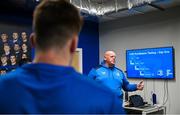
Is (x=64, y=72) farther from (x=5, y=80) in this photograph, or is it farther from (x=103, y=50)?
(x=103, y=50)

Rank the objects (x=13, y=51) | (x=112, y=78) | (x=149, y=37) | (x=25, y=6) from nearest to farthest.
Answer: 1. (x=112, y=78)
2. (x=25, y=6)
3. (x=13, y=51)
4. (x=149, y=37)

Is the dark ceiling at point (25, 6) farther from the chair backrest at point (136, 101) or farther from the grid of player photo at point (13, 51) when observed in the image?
the chair backrest at point (136, 101)

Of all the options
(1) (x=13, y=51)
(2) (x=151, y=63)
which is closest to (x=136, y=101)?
(2) (x=151, y=63)

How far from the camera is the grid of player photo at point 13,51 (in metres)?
4.40

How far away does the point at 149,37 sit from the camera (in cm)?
504

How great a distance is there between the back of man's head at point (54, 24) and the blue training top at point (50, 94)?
0.07 metres

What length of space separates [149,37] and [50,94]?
456 cm

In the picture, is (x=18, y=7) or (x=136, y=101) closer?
(x=18, y=7)

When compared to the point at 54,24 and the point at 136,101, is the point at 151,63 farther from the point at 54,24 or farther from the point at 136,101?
the point at 54,24

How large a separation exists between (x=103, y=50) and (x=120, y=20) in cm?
85

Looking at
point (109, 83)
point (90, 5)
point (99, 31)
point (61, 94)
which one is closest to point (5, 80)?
point (61, 94)

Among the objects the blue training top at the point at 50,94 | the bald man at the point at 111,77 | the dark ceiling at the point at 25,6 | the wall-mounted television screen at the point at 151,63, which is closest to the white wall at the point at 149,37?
the wall-mounted television screen at the point at 151,63

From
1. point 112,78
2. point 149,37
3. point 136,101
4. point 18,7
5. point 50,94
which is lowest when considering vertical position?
point 136,101

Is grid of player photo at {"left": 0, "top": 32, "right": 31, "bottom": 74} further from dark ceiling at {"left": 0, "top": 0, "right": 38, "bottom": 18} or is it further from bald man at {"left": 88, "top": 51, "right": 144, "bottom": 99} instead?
bald man at {"left": 88, "top": 51, "right": 144, "bottom": 99}
